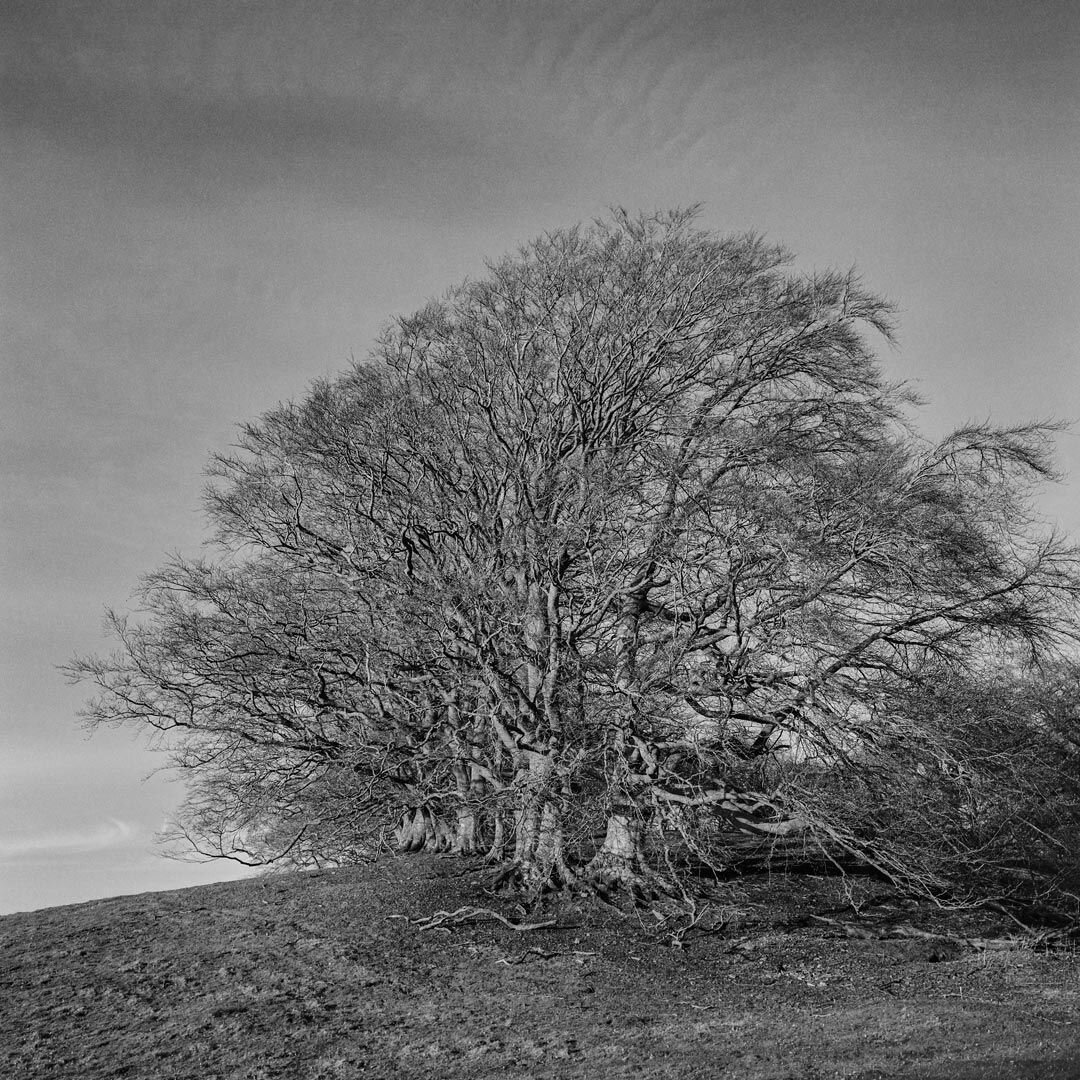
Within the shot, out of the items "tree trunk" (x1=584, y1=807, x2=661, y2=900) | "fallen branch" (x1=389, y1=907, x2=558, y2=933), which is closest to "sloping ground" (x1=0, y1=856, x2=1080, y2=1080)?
"fallen branch" (x1=389, y1=907, x2=558, y2=933)

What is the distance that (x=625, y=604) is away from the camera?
15.0 metres

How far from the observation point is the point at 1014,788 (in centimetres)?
1161

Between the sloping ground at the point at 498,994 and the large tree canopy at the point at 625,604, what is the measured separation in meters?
1.16

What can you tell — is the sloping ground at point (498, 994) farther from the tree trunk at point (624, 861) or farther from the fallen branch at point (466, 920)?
the tree trunk at point (624, 861)

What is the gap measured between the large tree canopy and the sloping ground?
116 centimetres

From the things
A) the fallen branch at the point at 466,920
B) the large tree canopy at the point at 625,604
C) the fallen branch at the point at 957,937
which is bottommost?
the fallen branch at the point at 957,937

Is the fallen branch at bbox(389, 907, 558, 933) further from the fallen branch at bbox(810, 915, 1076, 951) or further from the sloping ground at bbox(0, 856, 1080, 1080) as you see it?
the fallen branch at bbox(810, 915, 1076, 951)

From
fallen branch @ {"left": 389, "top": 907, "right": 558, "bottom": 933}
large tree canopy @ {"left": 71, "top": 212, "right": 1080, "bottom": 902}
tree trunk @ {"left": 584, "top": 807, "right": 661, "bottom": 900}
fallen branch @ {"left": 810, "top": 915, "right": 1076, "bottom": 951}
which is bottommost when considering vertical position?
fallen branch @ {"left": 810, "top": 915, "right": 1076, "bottom": 951}

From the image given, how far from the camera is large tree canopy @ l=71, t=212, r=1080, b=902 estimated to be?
12.2 metres

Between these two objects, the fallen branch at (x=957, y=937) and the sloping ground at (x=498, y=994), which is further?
the fallen branch at (x=957, y=937)

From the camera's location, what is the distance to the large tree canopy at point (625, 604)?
12.2m

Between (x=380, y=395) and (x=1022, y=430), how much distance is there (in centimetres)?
949

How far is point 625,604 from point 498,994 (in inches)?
244

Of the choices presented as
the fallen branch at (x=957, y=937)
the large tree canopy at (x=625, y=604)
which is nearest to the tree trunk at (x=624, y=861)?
the large tree canopy at (x=625, y=604)
